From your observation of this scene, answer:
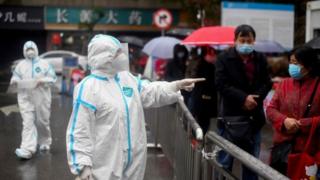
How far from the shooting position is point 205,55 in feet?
26.8

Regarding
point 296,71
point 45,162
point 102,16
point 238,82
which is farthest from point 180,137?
point 102,16

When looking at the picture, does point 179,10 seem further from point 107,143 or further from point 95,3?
point 107,143

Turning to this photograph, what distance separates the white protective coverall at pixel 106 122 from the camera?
160 inches

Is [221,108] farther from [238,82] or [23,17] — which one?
[23,17]

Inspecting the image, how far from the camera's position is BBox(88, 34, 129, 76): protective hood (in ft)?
13.7

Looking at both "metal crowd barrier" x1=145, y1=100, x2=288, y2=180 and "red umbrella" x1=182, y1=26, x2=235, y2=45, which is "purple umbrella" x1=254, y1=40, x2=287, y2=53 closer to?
"red umbrella" x1=182, y1=26, x2=235, y2=45

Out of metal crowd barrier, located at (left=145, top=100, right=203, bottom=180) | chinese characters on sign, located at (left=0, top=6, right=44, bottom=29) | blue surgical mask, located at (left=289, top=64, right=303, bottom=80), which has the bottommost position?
metal crowd barrier, located at (left=145, top=100, right=203, bottom=180)

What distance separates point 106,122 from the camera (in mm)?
4152

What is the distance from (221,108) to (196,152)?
1812 mm

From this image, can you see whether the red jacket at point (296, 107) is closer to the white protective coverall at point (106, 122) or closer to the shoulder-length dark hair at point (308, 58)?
the shoulder-length dark hair at point (308, 58)

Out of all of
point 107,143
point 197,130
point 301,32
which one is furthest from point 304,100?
point 301,32

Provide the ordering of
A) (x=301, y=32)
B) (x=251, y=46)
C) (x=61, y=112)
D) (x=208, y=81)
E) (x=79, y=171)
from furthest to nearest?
(x=301, y=32), (x=61, y=112), (x=208, y=81), (x=251, y=46), (x=79, y=171)

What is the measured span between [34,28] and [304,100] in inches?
1203

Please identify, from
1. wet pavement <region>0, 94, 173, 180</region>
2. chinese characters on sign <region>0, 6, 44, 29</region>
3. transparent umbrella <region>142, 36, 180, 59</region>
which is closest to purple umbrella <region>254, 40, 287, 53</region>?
transparent umbrella <region>142, 36, 180, 59</region>
